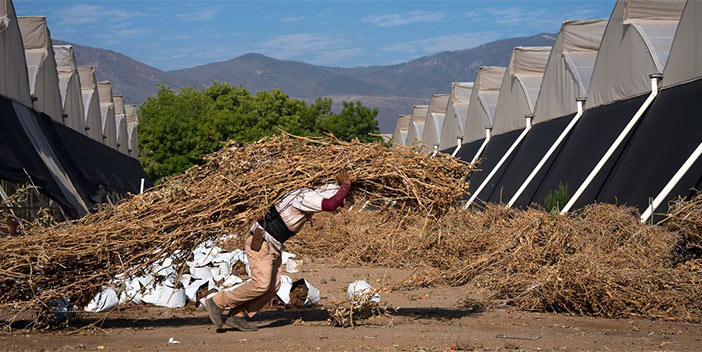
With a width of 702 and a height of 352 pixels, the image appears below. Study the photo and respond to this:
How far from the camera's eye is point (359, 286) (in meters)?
10.4

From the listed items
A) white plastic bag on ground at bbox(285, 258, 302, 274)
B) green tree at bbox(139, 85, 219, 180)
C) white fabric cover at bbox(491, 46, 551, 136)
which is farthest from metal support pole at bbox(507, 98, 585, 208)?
green tree at bbox(139, 85, 219, 180)

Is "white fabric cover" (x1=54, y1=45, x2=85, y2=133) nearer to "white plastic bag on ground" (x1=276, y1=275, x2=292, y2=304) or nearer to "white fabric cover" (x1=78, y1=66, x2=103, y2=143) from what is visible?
"white fabric cover" (x1=78, y1=66, x2=103, y2=143)

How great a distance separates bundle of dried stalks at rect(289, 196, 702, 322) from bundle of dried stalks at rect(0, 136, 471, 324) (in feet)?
1.45

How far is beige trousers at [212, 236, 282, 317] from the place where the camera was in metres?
8.38

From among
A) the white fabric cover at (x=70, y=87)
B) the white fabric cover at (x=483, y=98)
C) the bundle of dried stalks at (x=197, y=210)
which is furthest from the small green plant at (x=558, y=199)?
the white fabric cover at (x=70, y=87)

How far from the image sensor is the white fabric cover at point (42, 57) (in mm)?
27125

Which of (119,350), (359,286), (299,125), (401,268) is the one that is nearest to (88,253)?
(119,350)

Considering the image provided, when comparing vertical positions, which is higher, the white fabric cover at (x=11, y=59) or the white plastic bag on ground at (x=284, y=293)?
the white fabric cover at (x=11, y=59)

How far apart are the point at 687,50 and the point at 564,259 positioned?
28.6 ft

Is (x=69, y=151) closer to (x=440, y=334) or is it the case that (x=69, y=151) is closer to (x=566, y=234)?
(x=566, y=234)

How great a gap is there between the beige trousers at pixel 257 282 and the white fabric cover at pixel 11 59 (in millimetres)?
14497

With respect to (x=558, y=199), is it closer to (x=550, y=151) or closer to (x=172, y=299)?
(x=550, y=151)

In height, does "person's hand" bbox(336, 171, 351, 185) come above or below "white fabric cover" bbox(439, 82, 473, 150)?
above

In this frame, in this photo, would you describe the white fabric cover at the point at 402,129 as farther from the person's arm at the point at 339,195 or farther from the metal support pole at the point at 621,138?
the person's arm at the point at 339,195
